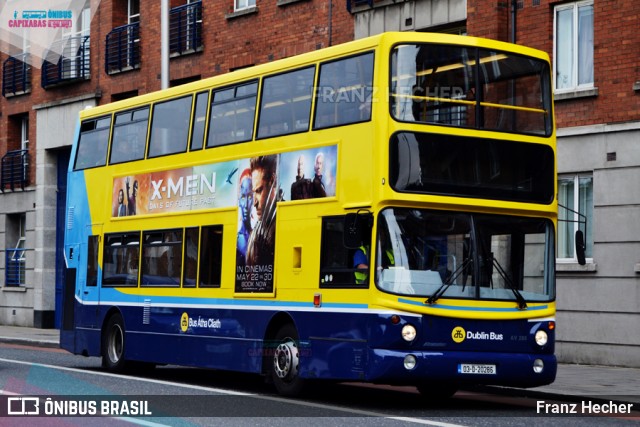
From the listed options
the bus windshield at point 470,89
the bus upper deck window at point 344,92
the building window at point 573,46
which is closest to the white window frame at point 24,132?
the building window at point 573,46

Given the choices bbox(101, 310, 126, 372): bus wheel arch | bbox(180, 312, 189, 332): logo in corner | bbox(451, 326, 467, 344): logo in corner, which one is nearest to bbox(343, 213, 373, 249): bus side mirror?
bbox(451, 326, 467, 344): logo in corner

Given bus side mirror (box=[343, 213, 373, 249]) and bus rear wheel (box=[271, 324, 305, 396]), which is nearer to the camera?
bus side mirror (box=[343, 213, 373, 249])

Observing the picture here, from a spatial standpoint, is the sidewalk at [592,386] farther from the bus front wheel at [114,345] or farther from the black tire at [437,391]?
the bus front wheel at [114,345]

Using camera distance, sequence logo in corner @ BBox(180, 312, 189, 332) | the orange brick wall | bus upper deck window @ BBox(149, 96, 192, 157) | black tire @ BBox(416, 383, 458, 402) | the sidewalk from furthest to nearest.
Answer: the orange brick wall → bus upper deck window @ BBox(149, 96, 192, 157) → logo in corner @ BBox(180, 312, 189, 332) → black tire @ BBox(416, 383, 458, 402) → the sidewalk

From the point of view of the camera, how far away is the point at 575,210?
74.2 feet

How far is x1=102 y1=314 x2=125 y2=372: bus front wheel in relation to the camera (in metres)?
20.7

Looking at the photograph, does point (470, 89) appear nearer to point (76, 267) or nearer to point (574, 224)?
point (574, 224)

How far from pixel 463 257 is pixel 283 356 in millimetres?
2848

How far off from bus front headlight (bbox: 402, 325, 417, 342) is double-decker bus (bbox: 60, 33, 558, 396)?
0.02 m

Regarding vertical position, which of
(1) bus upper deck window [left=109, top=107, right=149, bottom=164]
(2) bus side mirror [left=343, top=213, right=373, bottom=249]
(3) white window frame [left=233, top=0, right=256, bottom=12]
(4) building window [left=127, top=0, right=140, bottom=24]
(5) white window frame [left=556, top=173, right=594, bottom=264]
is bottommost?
(2) bus side mirror [left=343, top=213, right=373, bottom=249]

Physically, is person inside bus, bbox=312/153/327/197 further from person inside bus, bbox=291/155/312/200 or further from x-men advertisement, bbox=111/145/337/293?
person inside bus, bbox=291/155/312/200

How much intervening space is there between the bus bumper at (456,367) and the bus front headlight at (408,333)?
15cm

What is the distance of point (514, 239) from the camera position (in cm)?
1505

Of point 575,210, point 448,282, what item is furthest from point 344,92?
point 575,210
